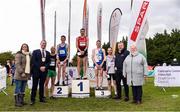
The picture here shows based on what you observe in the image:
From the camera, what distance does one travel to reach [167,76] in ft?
57.0

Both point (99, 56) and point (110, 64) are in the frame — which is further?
point (99, 56)

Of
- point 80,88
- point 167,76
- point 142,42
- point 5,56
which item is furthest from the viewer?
point 5,56

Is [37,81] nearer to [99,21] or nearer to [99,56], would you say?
[99,56]

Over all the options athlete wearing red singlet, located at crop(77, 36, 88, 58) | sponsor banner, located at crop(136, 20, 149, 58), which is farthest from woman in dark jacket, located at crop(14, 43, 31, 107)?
sponsor banner, located at crop(136, 20, 149, 58)

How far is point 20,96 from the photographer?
1277cm

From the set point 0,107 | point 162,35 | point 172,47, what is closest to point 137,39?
point 0,107

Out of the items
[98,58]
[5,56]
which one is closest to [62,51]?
[98,58]

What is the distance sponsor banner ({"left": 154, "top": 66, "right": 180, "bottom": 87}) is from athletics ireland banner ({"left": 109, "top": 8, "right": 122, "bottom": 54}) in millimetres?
2267

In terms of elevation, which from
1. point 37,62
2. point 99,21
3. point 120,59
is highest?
point 99,21

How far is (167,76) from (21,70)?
7.27 metres

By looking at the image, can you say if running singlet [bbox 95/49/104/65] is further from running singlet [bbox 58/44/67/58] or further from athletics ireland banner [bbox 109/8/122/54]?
athletics ireland banner [bbox 109/8/122/54]

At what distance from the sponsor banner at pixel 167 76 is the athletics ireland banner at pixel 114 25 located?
2.27 m

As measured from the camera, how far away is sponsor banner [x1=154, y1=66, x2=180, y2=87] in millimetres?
17312

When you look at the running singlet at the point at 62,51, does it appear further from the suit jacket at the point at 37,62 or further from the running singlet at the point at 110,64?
the suit jacket at the point at 37,62
